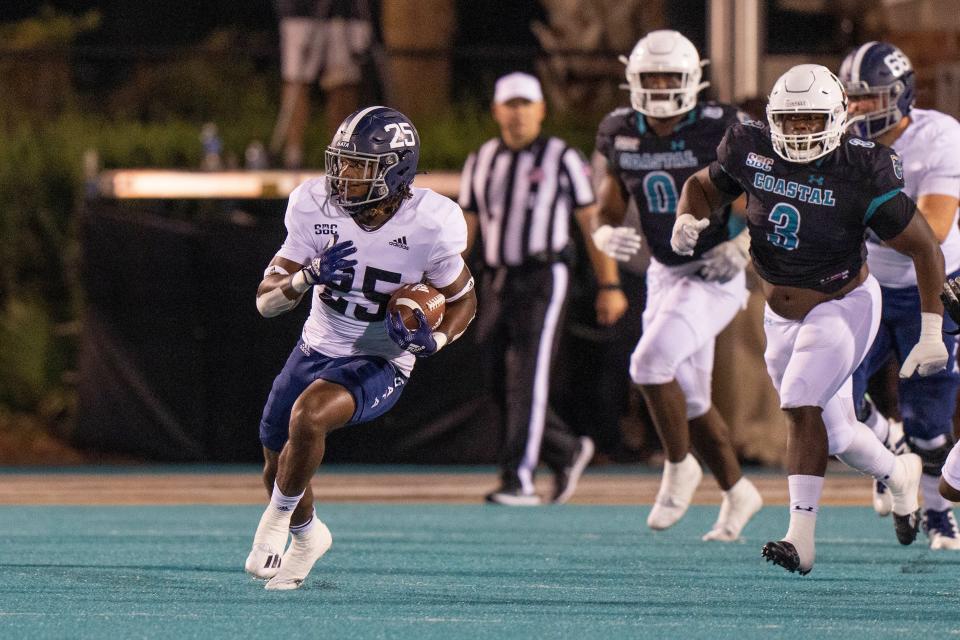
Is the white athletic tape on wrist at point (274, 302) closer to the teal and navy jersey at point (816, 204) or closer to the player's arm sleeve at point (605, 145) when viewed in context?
the teal and navy jersey at point (816, 204)

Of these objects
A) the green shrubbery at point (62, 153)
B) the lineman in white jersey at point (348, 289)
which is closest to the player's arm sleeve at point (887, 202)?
the lineman in white jersey at point (348, 289)

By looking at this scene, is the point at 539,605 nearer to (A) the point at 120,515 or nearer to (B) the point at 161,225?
(A) the point at 120,515

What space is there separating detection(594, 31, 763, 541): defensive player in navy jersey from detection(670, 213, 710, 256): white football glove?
0.71 metres

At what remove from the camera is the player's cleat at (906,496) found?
6805 millimetres

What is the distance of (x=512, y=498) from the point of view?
9.05 metres

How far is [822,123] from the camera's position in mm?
6281

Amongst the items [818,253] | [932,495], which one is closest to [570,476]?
[932,495]

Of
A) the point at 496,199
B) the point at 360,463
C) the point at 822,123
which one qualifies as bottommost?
the point at 360,463

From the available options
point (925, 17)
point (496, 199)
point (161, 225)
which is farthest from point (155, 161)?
point (925, 17)

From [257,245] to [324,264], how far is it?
486 centimetres

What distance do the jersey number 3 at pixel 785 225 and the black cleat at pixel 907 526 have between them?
127cm

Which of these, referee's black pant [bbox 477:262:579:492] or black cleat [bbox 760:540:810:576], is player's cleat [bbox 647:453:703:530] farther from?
referee's black pant [bbox 477:262:579:492]

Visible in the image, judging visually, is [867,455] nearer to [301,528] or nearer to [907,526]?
[907,526]

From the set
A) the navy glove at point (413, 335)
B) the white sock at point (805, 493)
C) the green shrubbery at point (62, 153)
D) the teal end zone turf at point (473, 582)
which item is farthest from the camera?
the green shrubbery at point (62, 153)
